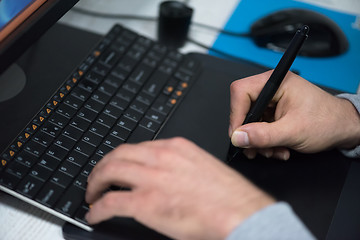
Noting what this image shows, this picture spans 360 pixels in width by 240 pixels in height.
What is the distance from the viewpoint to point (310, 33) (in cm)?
74

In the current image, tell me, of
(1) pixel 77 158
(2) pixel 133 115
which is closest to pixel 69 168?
(1) pixel 77 158

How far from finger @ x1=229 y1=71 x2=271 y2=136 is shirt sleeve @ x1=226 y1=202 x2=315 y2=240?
0.16 m

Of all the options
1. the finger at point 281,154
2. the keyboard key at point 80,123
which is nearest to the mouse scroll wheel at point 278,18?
the finger at point 281,154

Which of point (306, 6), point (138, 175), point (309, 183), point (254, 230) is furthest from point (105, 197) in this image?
point (306, 6)

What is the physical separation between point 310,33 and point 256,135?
364mm

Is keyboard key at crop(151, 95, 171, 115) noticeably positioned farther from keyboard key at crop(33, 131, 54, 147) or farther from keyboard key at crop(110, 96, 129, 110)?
keyboard key at crop(33, 131, 54, 147)

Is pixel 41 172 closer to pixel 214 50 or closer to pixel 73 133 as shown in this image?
pixel 73 133

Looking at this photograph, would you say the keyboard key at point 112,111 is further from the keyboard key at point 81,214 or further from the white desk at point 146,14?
the white desk at point 146,14

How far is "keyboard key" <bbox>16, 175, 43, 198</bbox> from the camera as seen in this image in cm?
43

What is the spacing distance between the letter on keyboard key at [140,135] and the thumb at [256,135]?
11 centimetres

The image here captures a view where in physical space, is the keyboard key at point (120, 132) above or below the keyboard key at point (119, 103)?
below

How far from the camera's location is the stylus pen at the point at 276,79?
1.57ft

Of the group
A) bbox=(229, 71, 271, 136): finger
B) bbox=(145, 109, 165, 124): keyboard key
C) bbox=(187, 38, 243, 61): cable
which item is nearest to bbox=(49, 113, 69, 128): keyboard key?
bbox=(145, 109, 165, 124): keyboard key

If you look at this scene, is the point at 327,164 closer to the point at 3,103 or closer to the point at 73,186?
the point at 73,186
